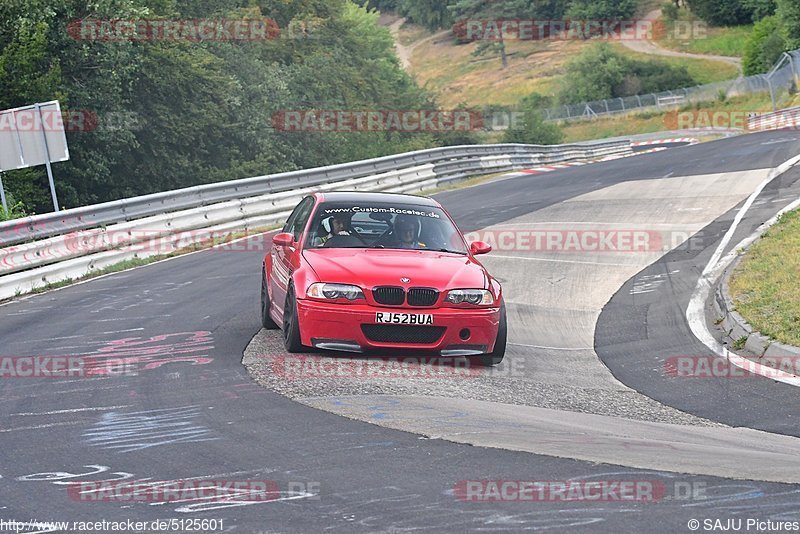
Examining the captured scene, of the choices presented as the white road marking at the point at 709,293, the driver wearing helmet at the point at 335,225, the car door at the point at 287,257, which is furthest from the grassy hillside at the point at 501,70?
the driver wearing helmet at the point at 335,225

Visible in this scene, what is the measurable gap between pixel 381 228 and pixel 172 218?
1073 centimetres

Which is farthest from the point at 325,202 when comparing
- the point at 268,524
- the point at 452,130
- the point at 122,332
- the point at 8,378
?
the point at 452,130

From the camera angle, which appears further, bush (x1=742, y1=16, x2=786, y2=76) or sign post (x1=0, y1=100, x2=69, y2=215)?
bush (x1=742, y1=16, x2=786, y2=76)

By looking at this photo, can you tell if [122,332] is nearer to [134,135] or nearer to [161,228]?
[161,228]

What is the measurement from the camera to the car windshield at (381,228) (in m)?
11.1

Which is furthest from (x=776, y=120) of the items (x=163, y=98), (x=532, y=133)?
(x=163, y=98)

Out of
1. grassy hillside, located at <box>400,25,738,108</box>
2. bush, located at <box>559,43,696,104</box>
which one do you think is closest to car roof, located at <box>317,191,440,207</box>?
bush, located at <box>559,43,696,104</box>

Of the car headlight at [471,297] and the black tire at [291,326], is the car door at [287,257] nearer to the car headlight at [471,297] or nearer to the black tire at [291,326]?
the black tire at [291,326]

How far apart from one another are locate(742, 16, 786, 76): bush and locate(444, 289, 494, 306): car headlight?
78.6 m

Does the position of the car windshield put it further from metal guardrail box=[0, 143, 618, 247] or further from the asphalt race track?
metal guardrail box=[0, 143, 618, 247]

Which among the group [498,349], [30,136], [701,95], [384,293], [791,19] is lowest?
[701,95]

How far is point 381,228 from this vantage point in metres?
11.2

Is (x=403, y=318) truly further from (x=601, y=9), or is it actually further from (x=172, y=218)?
(x=601, y=9)

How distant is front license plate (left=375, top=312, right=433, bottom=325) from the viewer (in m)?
9.81
